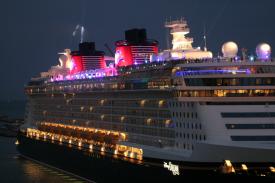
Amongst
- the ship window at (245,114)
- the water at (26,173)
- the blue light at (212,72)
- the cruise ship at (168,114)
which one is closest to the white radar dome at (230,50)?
the cruise ship at (168,114)

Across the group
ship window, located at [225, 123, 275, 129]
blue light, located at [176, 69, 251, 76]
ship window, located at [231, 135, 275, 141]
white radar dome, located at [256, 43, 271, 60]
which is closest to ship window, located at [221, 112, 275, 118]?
ship window, located at [225, 123, 275, 129]

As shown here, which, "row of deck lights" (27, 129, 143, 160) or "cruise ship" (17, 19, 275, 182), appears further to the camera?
"row of deck lights" (27, 129, 143, 160)

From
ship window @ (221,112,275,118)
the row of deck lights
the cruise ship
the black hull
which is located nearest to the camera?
the cruise ship

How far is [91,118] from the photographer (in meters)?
52.3

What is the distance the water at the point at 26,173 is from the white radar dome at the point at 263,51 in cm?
1973

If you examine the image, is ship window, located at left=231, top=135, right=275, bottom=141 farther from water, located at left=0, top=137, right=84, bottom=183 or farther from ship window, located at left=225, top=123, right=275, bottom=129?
water, located at left=0, top=137, right=84, bottom=183

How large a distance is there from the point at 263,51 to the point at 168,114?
286 inches

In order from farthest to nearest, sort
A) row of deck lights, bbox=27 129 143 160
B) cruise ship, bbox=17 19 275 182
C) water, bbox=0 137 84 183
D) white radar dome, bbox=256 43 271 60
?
water, bbox=0 137 84 183, row of deck lights, bbox=27 129 143 160, white radar dome, bbox=256 43 271 60, cruise ship, bbox=17 19 275 182

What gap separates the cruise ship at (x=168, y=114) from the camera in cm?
3438

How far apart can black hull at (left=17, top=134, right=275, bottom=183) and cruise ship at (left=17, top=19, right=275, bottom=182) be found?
8 cm

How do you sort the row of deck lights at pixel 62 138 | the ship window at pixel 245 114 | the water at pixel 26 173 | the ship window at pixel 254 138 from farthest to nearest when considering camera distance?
the water at pixel 26 173 < the row of deck lights at pixel 62 138 < the ship window at pixel 245 114 < the ship window at pixel 254 138

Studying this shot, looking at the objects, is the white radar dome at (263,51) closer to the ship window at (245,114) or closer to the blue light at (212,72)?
the blue light at (212,72)

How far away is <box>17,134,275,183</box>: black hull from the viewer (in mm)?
35344

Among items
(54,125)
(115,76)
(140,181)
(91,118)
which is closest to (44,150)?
(54,125)
